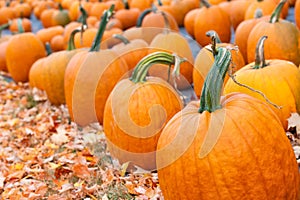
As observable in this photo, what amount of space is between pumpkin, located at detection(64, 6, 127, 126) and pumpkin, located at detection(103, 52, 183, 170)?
0.70 m

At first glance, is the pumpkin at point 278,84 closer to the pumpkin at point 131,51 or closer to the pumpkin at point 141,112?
the pumpkin at point 141,112

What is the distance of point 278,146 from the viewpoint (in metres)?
1.87

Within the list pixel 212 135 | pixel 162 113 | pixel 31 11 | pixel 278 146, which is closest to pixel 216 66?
pixel 212 135

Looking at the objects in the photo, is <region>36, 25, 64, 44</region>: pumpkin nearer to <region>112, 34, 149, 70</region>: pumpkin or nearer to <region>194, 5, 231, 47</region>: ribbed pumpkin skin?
<region>194, 5, 231, 47</region>: ribbed pumpkin skin

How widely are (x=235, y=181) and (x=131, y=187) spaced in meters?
0.86

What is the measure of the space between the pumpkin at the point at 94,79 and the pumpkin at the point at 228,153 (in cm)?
159

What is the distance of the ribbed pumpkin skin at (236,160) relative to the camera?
6.03 feet

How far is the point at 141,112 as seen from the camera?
8.69 feet

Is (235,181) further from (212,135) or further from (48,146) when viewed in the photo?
(48,146)

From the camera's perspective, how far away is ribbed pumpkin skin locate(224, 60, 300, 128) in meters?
2.59

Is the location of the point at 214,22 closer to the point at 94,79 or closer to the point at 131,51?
the point at 131,51

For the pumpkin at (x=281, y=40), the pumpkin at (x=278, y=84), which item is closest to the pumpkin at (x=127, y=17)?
the pumpkin at (x=281, y=40)

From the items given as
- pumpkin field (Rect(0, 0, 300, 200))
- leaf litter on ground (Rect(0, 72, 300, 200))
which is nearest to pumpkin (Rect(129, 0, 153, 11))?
pumpkin field (Rect(0, 0, 300, 200))

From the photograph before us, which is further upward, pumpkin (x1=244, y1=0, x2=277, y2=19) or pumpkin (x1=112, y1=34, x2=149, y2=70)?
pumpkin (x1=244, y1=0, x2=277, y2=19)
